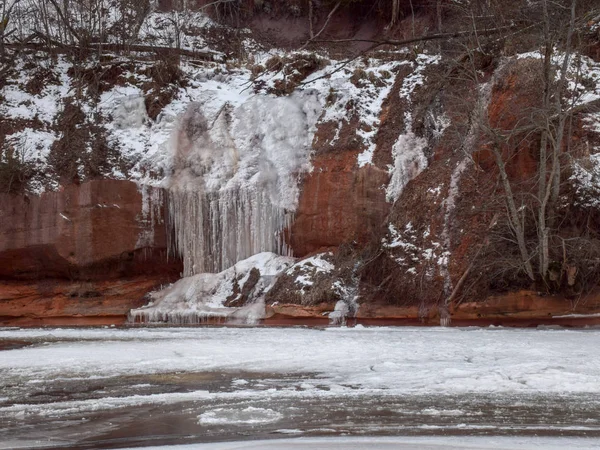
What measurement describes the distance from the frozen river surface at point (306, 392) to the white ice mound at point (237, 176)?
9327 millimetres

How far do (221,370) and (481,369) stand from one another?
3.12 m

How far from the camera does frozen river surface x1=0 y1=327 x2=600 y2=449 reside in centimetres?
549

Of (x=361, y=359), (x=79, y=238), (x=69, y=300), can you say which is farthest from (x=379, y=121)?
(x=361, y=359)

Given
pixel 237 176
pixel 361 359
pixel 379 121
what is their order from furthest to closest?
1. pixel 379 121
2. pixel 237 176
3. pixel 361 359

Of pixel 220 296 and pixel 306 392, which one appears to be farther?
pixel 220 296

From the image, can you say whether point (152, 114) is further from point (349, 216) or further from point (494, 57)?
point (494, 57)

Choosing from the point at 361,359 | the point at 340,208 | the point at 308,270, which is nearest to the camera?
the point at 361,359

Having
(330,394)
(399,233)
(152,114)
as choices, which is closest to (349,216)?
(399,233)

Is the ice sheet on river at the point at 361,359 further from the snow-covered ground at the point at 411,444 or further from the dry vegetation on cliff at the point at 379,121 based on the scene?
the dry vegetation on cliff at the point at 379,121

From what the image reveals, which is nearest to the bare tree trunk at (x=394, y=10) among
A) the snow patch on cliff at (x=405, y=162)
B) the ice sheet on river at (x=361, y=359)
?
the snow patch on cliff at (x=405, y=162)

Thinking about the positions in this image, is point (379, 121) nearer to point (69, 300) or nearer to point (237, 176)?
point (237, 176)

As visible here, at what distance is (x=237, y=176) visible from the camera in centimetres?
2256

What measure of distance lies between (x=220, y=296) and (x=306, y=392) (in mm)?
13172

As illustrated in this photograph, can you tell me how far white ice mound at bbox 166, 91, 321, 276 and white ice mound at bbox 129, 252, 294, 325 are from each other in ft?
1.94
